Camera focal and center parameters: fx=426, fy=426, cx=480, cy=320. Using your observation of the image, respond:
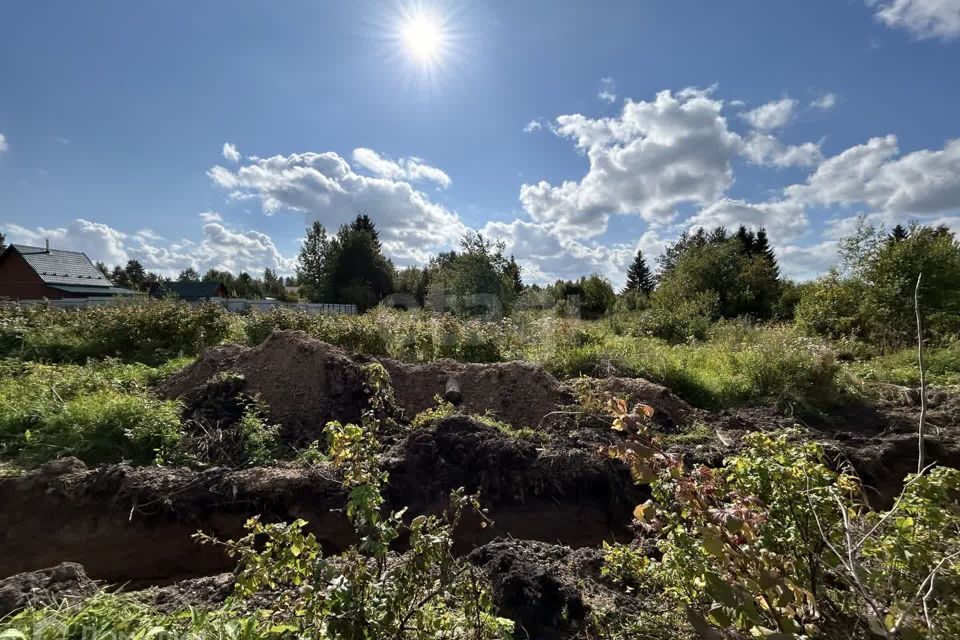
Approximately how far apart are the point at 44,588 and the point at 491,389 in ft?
14.6

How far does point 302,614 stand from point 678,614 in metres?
1.39

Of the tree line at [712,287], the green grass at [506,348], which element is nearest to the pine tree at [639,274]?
the tree line at [712,287]

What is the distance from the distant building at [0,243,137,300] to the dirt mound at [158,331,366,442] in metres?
23.2

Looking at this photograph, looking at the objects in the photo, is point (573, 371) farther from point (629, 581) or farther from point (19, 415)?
point (19, 415)

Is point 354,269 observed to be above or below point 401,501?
above

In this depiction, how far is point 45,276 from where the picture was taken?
23.3m

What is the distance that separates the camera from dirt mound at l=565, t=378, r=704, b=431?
555cm

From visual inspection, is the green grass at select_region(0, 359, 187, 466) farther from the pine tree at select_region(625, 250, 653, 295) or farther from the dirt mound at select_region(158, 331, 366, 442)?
the pine tree at select_region(625, 250, 653, 295)

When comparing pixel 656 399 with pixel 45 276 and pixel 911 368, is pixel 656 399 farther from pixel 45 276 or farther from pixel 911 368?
pixel 45 276

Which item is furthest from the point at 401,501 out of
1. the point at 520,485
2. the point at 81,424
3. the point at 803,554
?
the point at 81,424

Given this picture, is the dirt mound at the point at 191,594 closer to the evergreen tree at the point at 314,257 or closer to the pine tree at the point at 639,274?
the evergreen tree at the point at 314,257

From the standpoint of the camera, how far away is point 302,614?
4.48 ft

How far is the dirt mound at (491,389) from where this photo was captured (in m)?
5.55

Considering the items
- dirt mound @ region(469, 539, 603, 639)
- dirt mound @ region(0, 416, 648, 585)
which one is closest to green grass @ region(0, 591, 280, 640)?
dirt mound @ region(469, 539, 603, 639)
